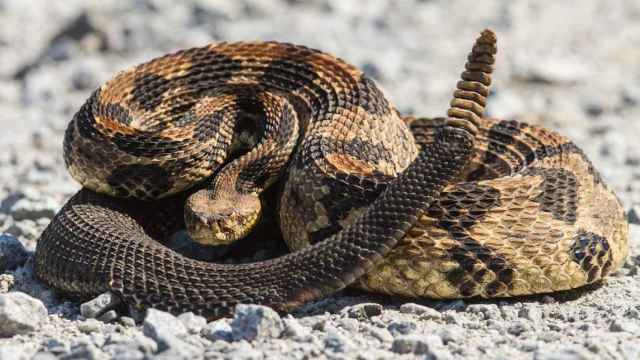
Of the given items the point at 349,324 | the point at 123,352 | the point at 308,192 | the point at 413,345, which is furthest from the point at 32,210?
the point at 413,345

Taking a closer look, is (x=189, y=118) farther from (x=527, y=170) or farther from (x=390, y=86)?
(x=390, y=86)

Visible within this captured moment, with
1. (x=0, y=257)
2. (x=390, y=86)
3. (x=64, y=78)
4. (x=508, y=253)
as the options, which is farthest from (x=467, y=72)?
(x=64, y=78)

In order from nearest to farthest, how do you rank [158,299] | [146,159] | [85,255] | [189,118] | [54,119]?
[158,299]
[85,255]
[146,159]
[189,118]
[54,119]

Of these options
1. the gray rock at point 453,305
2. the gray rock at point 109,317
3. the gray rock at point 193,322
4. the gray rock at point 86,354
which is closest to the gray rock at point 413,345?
the gray rock at point 453,305

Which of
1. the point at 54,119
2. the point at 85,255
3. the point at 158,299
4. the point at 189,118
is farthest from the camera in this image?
the point at 54,119

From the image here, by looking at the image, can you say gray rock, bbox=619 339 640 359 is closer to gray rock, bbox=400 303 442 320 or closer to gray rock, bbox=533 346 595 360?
gray rock, bbox=533 346 595 360

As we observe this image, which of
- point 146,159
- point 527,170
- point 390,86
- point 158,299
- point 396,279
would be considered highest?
point 390,86
